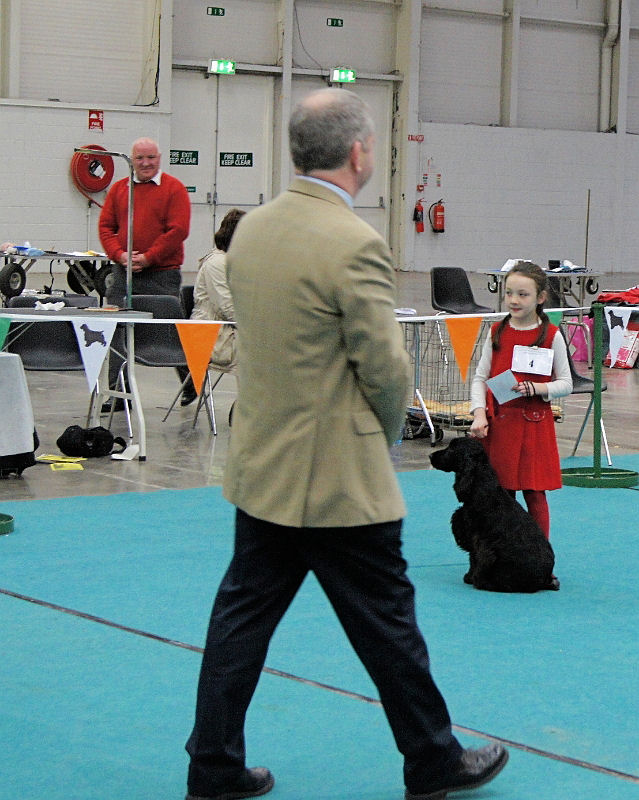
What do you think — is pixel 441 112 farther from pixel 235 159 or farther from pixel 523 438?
pixel 523 438

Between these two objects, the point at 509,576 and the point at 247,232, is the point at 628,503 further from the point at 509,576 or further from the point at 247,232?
the point at 247,232

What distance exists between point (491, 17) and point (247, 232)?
21.4 meters

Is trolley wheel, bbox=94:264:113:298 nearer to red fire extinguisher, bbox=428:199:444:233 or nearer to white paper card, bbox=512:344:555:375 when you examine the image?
white paper card, bbox=512:344:555:375

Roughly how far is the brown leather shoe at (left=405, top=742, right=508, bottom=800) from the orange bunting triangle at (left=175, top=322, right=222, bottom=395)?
4.62 metres

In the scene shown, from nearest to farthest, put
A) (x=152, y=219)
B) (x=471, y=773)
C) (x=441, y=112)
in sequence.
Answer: (x=471, y=773) < (x=152, y=219) < (x=441, y=112)

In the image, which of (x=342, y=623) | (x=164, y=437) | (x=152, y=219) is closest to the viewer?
(x=342, y=623)

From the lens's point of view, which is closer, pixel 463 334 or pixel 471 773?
pixel 471 773

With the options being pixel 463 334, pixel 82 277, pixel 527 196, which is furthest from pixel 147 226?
pixel 527 196

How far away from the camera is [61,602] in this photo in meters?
4.34

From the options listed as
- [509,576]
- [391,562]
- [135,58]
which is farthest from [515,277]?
[135,58]

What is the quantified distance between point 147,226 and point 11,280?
5.00 m

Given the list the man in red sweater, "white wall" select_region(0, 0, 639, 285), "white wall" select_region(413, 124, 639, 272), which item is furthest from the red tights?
"white wall" select_region(413, 124, 639, 272)

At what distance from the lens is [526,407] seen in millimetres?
4766

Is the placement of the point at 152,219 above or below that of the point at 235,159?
below
